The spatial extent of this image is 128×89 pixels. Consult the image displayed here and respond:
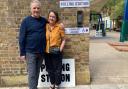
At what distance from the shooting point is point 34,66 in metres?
8.08

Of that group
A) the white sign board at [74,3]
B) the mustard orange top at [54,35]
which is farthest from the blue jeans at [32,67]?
the white sign board at [74,3]

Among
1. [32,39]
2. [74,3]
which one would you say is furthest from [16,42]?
[74,3]

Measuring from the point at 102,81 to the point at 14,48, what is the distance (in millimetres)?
2300

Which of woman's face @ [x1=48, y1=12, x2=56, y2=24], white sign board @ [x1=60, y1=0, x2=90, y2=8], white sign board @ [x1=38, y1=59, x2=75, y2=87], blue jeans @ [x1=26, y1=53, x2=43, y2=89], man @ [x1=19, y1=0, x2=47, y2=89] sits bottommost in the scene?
white sign board @ [x1=38, y1=59, x2=75, y2=87]

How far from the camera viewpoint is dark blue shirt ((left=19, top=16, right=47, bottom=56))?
8.01 metres

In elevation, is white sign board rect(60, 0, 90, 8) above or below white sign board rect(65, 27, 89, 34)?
above

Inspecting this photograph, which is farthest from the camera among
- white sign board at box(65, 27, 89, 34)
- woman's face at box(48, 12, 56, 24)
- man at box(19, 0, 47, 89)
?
white sign board at box(65, 27, 89, 34)

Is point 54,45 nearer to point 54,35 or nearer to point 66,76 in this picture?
point 54,35

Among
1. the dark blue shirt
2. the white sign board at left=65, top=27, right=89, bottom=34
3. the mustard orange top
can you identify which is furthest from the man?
the white sign board at left=65, top=27, right=89, bottom=34

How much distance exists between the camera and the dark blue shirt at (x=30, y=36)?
8.01m

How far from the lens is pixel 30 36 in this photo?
26.3 ft

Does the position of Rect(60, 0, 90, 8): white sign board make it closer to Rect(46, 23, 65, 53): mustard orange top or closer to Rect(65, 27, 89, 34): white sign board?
Rect(65, 27, 89, 34): white sign board

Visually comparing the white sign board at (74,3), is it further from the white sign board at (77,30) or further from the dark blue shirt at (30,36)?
the dark blue shirt at (30,36)

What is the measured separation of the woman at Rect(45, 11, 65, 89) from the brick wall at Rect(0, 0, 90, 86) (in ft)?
2.47
